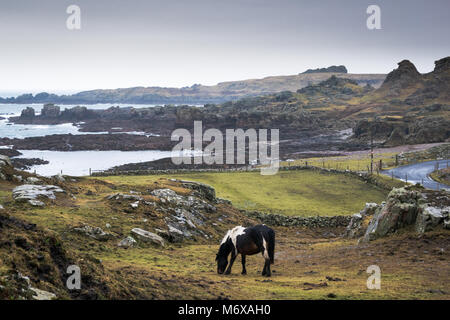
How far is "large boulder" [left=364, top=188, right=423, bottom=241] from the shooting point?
85.1 ft

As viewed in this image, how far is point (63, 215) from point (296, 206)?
108 feet

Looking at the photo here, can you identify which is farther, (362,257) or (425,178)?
(425,178)

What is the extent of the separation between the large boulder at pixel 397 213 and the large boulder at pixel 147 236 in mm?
13564

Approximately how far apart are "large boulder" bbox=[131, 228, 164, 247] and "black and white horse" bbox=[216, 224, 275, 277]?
6.14 meters

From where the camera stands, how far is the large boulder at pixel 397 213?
85.1 ft

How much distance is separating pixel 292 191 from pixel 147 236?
37978mm

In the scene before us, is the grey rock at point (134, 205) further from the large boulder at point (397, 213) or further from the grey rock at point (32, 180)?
the large boulder at point (397, 213)

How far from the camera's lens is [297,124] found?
178 m

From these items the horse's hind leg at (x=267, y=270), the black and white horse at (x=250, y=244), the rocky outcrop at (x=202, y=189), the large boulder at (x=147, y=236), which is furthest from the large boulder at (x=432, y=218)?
the rocky outcrop at (x=202, y=189)

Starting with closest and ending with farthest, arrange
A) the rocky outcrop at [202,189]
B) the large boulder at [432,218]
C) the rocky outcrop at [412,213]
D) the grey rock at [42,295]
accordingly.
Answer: the grey rock at [42,295], the large boulder at [432,218], the rocky outcrop at [412,213], the rocky outcrop at [202,189]

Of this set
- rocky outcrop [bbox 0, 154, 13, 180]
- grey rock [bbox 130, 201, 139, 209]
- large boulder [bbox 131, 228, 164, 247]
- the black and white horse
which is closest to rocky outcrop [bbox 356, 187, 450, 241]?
the black and white horse

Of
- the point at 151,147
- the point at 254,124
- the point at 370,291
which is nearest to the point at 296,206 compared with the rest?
the point at 370,291

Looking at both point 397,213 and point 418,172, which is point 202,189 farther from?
point 418,172

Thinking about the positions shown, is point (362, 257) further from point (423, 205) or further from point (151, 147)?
point (151, 147)
